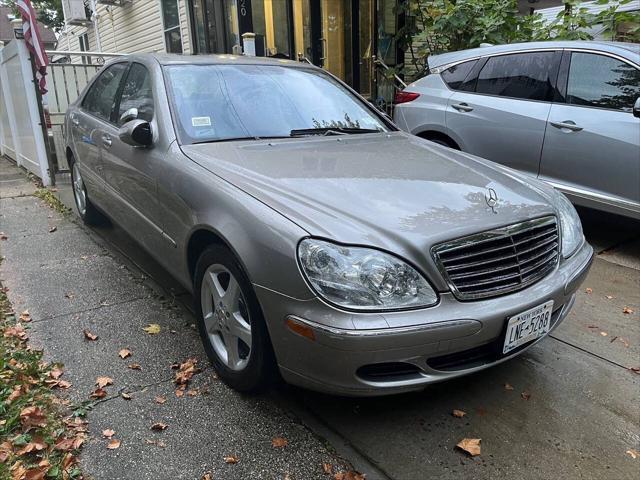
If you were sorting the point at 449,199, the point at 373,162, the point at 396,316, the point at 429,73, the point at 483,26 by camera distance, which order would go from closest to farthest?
the point at 396,316, the point at 449,199, the point at 373,162, the point at 429,73, the point at 483,26

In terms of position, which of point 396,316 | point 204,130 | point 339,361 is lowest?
point 339,361

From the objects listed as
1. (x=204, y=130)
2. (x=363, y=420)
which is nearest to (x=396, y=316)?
(x=363, y=420)

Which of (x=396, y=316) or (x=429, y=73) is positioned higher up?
(x=429, y=73)

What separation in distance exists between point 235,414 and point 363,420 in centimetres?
60

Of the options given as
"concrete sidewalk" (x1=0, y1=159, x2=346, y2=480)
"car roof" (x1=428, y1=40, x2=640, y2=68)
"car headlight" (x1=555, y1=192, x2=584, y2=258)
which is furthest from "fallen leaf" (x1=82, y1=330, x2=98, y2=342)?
"car roof" (x1=428, y1=40, x2=640, y2=68)

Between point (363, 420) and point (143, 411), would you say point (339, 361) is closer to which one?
point (363, 420)

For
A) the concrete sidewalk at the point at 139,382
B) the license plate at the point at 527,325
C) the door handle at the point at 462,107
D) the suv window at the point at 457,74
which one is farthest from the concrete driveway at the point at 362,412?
the suv window at the point at 457,74

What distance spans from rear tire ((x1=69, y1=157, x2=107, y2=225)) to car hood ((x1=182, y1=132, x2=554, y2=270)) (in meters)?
2.63

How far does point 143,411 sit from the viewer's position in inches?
101

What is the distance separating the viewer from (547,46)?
507 cm

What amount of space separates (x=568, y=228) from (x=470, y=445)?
49.1 inches

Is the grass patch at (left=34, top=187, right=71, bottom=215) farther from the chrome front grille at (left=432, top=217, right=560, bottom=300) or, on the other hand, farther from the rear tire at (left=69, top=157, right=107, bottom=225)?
the chrome front grille at (left=432, top=217, right=560, bottom=300)

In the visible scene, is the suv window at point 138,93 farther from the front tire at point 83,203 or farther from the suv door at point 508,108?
the suv door at point 508,108

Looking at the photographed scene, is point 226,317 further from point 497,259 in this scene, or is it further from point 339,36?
point 339,36
